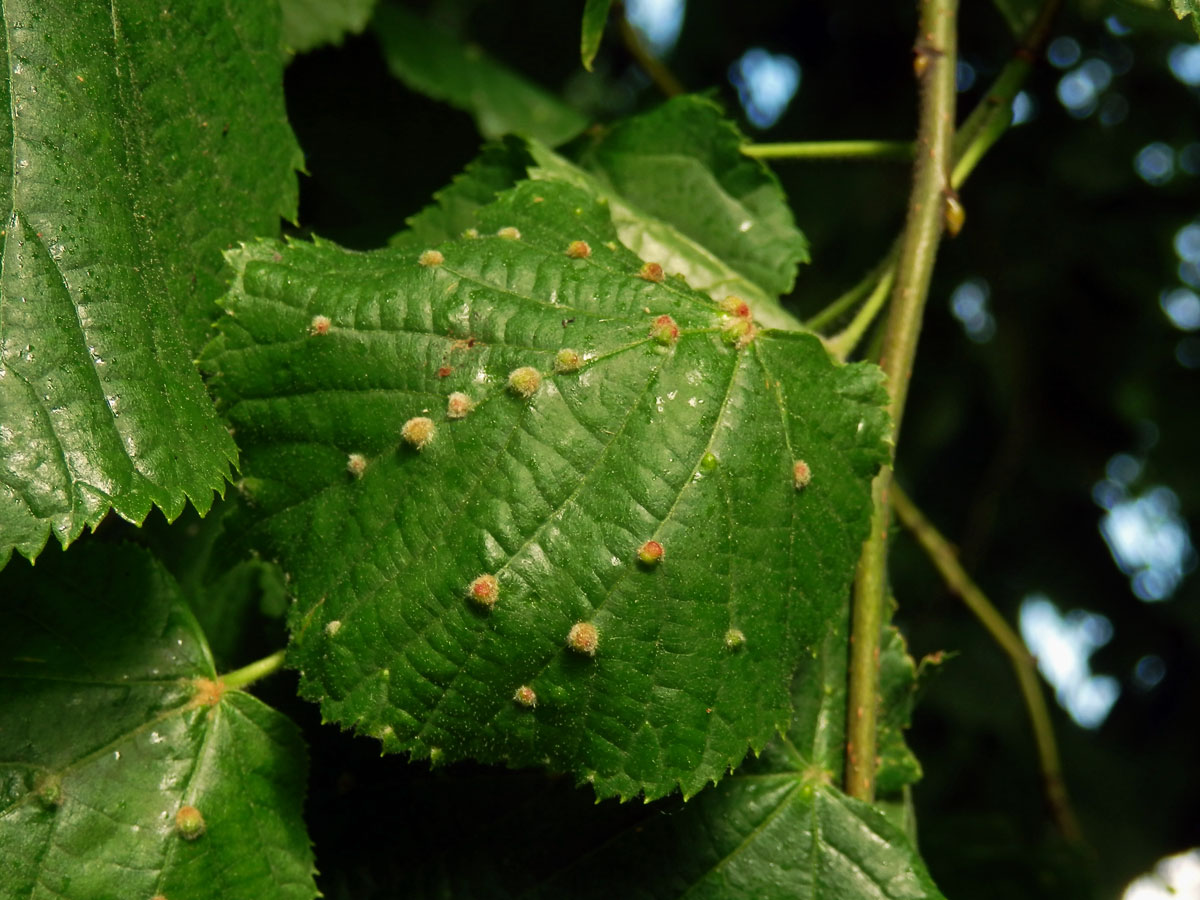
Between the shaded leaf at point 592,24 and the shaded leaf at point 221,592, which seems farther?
the shaded leaf at point 221,592

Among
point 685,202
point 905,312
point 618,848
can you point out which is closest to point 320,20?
point 685,202

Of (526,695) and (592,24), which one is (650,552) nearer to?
(526,695)

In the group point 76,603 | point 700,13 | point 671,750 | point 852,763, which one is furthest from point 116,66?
point 700,13

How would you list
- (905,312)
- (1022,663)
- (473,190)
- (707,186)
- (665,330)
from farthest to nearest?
1. (1022,663)
2. (707,186)
3. (473,190)
4. (905,312)
5. (665,330)

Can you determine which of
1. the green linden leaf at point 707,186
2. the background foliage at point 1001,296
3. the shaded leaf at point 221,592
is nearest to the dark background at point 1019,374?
the background foliage at point 1001,296

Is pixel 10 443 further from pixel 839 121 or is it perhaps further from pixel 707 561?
pixel 839 121

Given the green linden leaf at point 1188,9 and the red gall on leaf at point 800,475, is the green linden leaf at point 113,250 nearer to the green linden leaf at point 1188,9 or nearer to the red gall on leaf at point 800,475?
the red gall on leaf at point 800,475
